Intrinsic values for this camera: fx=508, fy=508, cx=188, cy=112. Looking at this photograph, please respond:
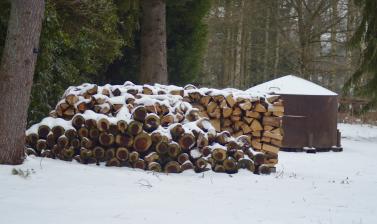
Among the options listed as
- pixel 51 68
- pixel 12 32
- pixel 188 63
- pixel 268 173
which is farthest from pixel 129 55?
pixel 12 32

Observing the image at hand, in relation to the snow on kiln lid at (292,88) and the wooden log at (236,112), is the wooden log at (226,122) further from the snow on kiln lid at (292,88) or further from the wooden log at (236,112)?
the snow on kiln lid at (292,88)

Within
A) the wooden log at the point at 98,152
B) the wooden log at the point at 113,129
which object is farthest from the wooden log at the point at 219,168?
the wooden log at the point at 98,152

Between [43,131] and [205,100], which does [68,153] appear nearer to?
[43,131]

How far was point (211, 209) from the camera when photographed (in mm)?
5340

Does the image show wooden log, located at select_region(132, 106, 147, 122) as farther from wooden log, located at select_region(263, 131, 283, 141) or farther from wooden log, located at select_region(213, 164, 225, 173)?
wooden log, located at select_region(263, 131, 283, 141)

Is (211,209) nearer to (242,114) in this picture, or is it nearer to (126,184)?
(126,184)

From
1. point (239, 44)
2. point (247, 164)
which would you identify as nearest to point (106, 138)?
point (247, 164)

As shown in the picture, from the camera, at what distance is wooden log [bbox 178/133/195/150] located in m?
7.45

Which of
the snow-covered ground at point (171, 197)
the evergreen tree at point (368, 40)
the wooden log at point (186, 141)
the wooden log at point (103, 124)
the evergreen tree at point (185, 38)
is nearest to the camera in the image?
the snow-covered ground at point (171, 197)

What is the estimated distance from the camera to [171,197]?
5754mm

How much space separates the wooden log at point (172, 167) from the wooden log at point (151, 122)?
0.56 meters

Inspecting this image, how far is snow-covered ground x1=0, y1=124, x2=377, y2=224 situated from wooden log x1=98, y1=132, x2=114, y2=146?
1.29 feet

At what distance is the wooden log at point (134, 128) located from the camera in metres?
7.24

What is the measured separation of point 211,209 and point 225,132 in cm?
276
